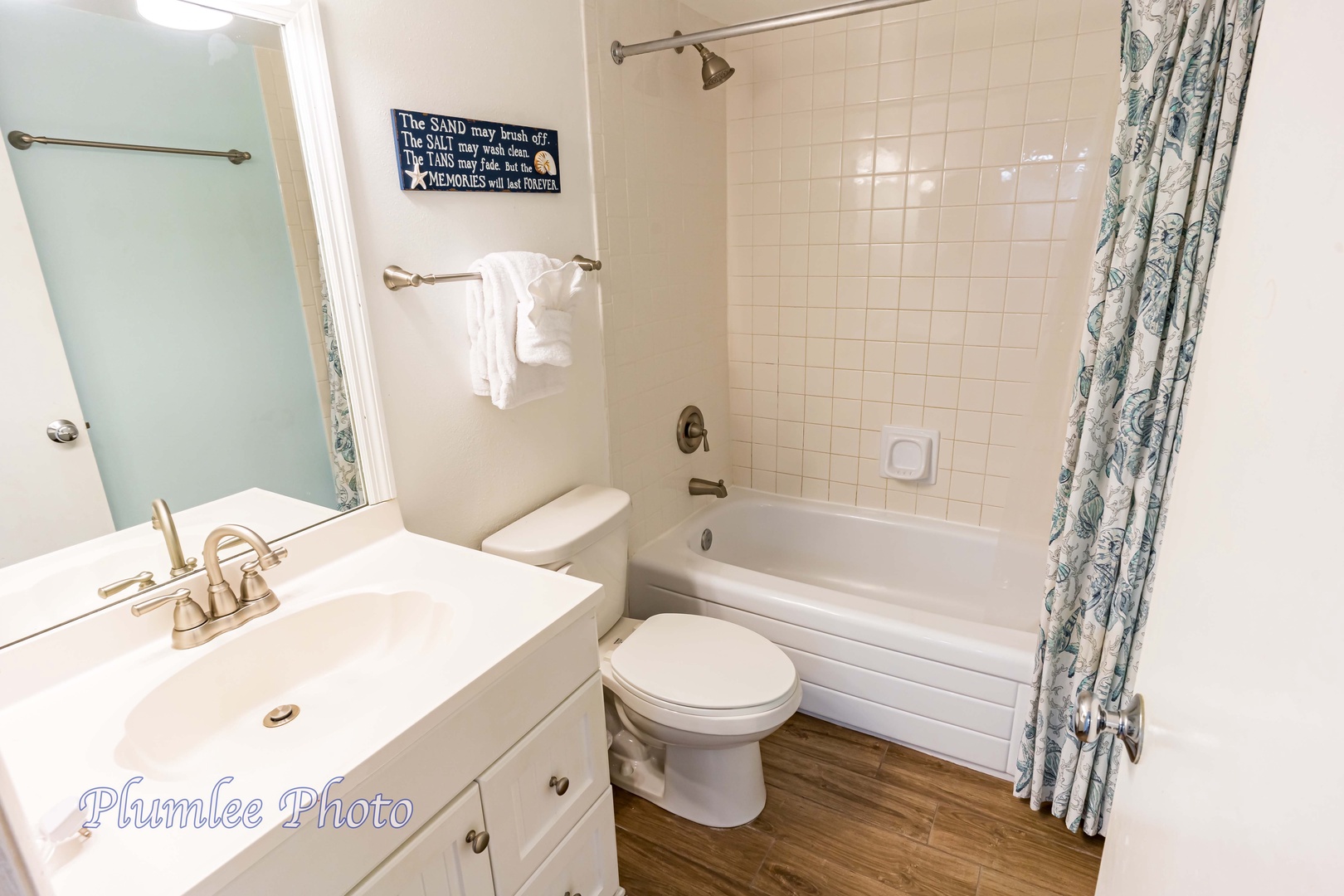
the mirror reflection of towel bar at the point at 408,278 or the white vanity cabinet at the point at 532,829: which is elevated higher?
the mirror reflection of towel bar at the point at 408,278

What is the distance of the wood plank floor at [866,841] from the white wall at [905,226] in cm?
89

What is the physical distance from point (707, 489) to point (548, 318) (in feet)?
3.89

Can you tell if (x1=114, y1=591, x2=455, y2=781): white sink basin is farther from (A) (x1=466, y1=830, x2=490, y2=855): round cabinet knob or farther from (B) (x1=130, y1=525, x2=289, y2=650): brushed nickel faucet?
(A) (x1=466, y1=830, x2=490, y2=855): round cabinet knob

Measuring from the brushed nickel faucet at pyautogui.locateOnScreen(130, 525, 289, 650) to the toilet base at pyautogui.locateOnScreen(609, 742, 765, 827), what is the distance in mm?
1027

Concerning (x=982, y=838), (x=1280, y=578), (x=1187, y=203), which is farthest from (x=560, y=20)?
(x=982, y=838)

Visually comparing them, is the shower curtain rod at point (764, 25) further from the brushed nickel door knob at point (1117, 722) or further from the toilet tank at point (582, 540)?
the brushed nickel door knob at point (1117, 722)

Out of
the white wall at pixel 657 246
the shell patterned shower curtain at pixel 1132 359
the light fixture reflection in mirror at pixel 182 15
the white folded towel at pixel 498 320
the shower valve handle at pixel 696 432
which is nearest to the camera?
the light fixture reflection in mirror at pixel 182 15

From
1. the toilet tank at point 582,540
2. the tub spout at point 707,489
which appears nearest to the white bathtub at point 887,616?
the tub spout at point 707,489

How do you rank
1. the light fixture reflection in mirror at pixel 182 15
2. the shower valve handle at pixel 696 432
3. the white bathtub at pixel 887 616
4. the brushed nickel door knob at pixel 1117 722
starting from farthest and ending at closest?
the shower valve handle at pixel 696 432 → the white bathtub at pixel 887 616 → the light fixture reflection in mirror at pixel 182 15 → the brushed nickel door knob at pixel 1117 722

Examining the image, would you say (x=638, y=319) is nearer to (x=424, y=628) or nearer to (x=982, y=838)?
(x=424, y=628)

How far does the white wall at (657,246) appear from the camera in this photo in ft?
6.25

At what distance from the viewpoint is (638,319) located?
2.12 m

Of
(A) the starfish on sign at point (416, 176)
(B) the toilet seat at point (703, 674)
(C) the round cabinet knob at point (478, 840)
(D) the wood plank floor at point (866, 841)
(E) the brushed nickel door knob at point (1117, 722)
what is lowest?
(D) the wood plank floor at point (866, 841)

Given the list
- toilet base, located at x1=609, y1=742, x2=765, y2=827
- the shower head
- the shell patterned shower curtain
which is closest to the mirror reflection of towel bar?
the shower head
